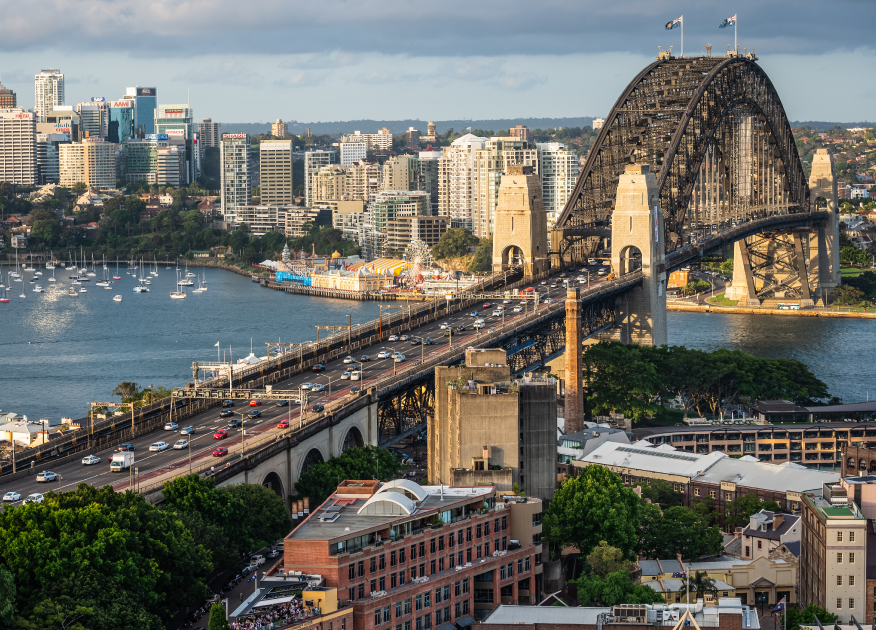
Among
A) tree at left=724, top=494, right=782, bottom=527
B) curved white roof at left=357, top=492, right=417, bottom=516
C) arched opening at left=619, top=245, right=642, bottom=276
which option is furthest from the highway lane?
arched opening at left=619, top=245, right=642, bottom=276

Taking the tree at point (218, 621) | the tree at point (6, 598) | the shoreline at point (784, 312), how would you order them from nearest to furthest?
the tree at point (218, 621) < the tree at point (6, 598) < the shoreline at point (784, 312)

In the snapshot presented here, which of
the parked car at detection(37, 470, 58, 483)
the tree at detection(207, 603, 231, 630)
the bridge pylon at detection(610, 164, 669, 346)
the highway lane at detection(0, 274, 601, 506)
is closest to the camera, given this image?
the tree at detection(207, 603, 231, 630)

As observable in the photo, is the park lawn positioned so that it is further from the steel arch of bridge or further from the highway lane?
the highway lane

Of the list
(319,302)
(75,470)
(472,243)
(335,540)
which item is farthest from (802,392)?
(472,243)

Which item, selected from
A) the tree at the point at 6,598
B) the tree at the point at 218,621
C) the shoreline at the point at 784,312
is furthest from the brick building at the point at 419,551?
the shoreline at the point at 784,312

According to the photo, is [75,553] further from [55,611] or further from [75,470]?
[75,470]

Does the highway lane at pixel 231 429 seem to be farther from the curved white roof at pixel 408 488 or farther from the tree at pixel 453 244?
the tree at pixel 453 244
